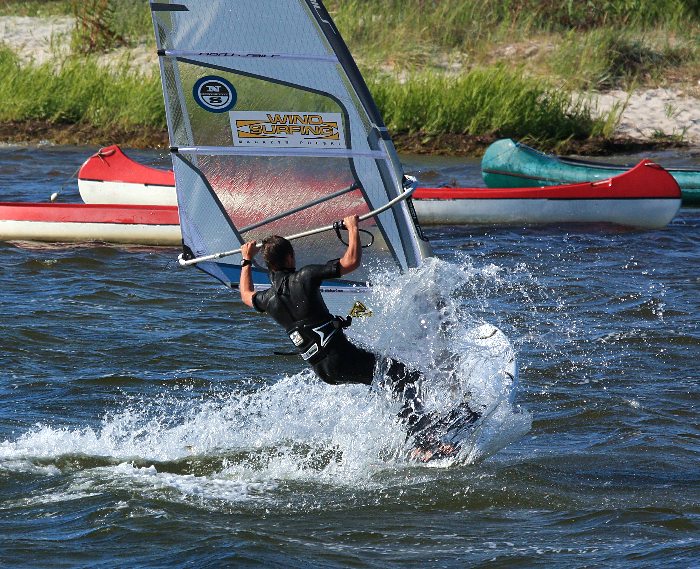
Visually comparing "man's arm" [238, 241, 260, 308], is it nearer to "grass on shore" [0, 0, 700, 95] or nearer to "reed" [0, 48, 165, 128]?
"grass on shore" [0, 0, 700, 95]

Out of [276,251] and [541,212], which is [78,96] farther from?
[276,251]

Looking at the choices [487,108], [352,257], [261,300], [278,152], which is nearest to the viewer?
[352,257]

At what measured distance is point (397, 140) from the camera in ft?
52.7

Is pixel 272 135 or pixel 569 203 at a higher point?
pixel 272 135

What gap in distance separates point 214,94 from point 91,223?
5.67 metres

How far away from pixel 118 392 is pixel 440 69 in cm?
1152

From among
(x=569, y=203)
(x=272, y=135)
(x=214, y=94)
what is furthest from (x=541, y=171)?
(x=214, y=94)

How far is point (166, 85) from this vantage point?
5781 mm

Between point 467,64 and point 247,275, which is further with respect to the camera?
point 467,64

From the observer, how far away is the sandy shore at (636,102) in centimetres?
1620

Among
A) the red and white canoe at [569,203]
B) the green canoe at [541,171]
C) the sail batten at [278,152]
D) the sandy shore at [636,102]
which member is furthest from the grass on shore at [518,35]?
the sail batten at [278,152]

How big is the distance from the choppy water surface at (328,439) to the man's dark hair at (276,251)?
0.76 m

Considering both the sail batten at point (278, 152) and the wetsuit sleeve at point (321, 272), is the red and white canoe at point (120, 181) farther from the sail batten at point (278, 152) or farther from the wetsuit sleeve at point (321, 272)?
the wetsuit sleeve at point (321, 272)

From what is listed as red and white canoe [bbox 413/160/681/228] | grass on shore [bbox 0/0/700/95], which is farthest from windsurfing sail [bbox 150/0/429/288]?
grass on shore [bbox 0/0/700/95]
